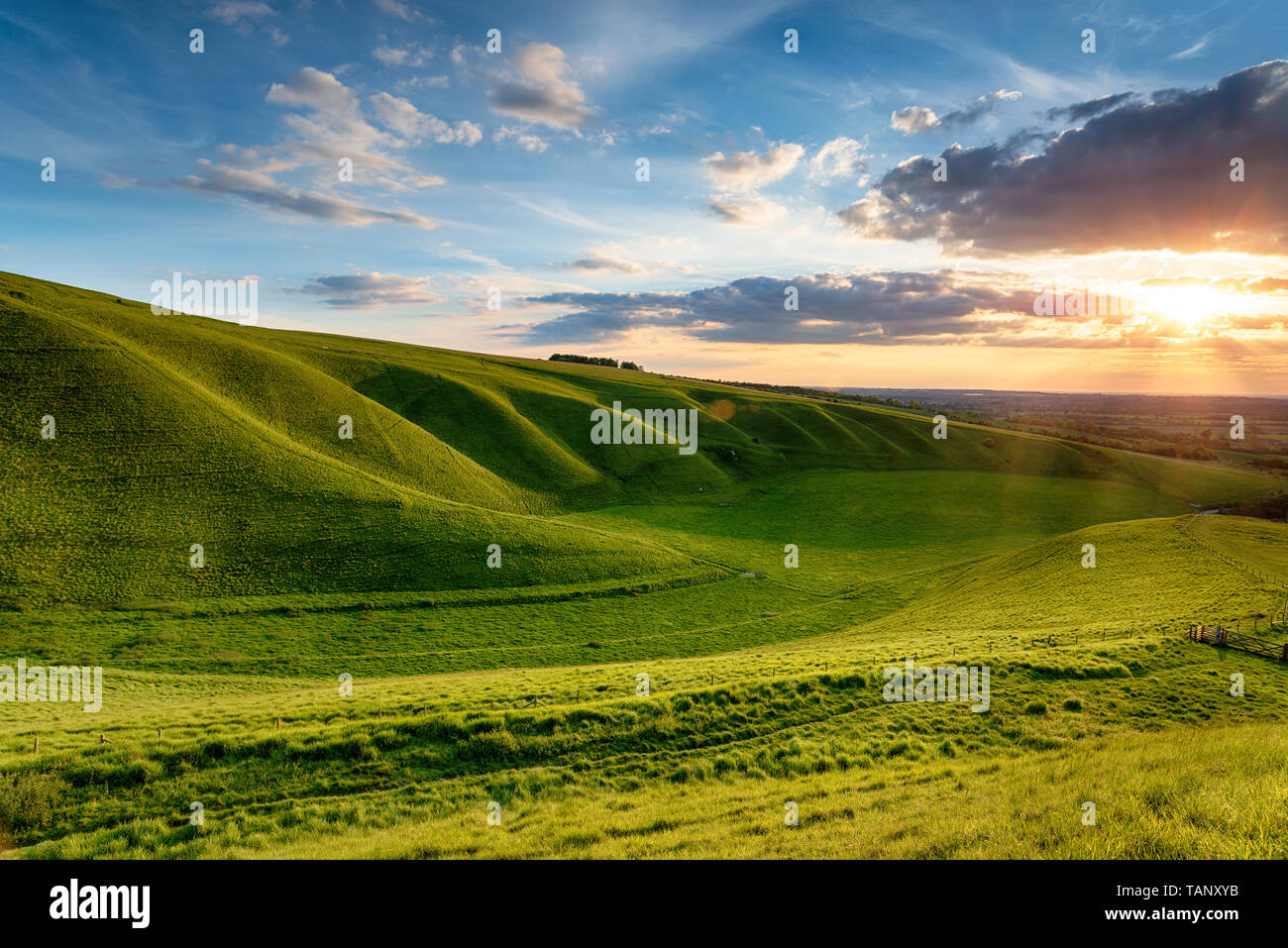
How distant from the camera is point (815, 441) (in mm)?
123000

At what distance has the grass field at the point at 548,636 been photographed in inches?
527

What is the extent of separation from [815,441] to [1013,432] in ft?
172

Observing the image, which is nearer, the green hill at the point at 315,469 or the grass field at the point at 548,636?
the grass field at the point at 548,636

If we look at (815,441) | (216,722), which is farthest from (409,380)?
(216,722)

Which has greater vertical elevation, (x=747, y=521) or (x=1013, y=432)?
(x=1013, y=432)

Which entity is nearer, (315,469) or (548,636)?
(548,636)

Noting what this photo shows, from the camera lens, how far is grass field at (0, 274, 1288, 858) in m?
13.4

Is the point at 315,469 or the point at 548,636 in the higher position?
the point at 315,469

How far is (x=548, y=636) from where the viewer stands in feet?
135

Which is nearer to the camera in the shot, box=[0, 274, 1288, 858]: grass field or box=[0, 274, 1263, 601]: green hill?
box=[0, 274, 1288, 858]: grass field
